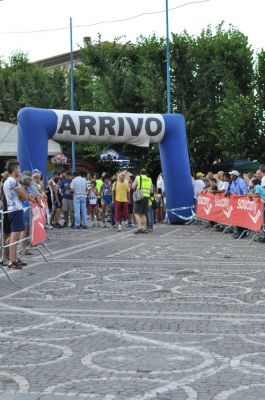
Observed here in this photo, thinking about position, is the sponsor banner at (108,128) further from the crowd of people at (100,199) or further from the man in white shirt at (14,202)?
the man in white shirt at (14,202)

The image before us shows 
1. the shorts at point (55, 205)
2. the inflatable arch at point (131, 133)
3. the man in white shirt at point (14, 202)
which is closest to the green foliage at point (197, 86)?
the inflatable arch at point (131, 133)

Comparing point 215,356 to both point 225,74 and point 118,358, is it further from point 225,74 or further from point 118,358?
point 225,74

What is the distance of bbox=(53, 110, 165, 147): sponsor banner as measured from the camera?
899 inches

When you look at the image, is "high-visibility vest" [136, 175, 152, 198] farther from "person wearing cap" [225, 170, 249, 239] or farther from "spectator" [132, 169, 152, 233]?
"person wearing cap" [225, 170, 249, 239]

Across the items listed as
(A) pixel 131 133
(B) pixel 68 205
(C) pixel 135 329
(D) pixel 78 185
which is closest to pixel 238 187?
(A) pixel 131 133

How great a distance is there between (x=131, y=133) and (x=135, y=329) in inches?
654

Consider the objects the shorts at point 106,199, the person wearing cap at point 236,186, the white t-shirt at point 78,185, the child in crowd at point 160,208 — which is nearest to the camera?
the person wearing cap at point 236,186

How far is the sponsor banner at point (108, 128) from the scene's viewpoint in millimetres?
22844

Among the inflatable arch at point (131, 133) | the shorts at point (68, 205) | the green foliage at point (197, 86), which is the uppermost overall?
the green foliage at point (197, 86)

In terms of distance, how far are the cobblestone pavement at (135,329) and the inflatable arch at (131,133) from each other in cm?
903

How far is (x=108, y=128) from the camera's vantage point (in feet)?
76.4

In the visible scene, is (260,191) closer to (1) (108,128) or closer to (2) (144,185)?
(2) (144,185)

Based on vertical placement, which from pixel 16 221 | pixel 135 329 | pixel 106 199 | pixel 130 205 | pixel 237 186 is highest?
pixel 237 186

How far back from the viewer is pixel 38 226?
13680 millimetres
